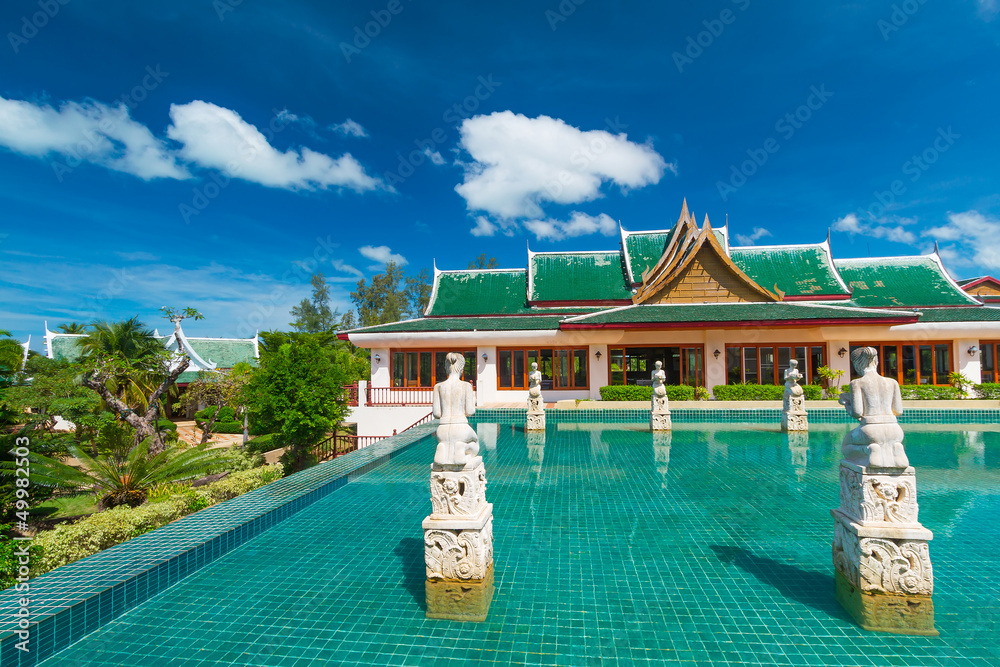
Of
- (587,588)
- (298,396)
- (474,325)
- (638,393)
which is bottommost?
(587,588)

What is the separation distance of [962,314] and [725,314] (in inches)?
340

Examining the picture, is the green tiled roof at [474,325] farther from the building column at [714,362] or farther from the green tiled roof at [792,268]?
the green tiled roof at [792,268]

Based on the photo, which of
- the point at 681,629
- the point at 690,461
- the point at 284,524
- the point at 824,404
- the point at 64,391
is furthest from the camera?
the point at 64,391

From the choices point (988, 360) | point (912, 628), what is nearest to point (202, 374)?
point (912, 628)

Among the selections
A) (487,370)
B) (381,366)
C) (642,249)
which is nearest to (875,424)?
(487,370)

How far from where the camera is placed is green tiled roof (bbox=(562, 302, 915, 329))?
1559 cm

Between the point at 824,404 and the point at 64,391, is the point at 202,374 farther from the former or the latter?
the point at 824,404

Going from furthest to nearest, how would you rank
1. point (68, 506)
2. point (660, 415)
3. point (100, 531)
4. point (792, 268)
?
point (792, 268) → point (660, 415) → point (68, 506) → point (100, 531)

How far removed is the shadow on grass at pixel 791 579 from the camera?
3582 mm

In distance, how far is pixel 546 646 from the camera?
3.16m

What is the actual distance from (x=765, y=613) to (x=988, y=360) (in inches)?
815

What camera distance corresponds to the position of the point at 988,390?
15.4 meters

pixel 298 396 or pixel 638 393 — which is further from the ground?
pixel 298 396

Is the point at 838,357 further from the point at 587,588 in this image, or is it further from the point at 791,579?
the point at 587,588
